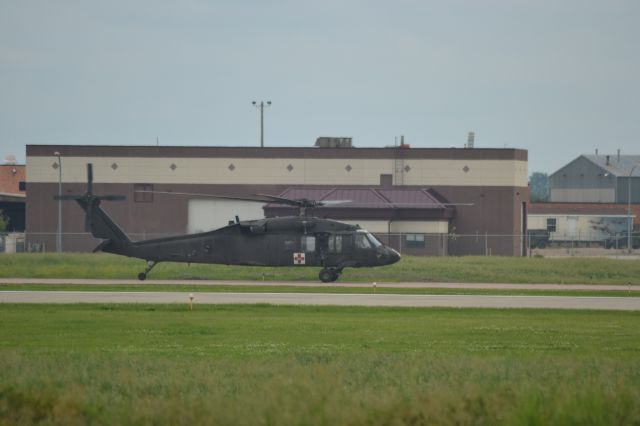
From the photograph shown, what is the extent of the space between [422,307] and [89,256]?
27728 millimetres

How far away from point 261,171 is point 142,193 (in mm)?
8562

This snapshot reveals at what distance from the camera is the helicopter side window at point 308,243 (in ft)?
151

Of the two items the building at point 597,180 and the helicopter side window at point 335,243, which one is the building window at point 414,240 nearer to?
the helicopter side window at point 335,243

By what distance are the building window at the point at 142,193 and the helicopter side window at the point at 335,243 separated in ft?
95.6

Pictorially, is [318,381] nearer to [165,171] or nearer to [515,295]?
[515,295]

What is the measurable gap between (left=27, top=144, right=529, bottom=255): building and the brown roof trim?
7 centimetres

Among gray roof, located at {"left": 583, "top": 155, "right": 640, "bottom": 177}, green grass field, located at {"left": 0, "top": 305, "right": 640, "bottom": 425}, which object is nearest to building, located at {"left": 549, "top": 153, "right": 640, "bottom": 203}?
gray roof, located at {"left": 583, "top": 155, "right": 640, "bottom": 177}

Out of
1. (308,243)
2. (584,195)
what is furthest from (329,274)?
(584,195)

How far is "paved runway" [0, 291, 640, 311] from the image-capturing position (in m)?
34.8

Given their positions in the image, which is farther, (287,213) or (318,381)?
(287,213)

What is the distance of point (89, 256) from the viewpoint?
185 ft

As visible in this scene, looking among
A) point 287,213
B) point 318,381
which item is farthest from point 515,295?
point 287,213

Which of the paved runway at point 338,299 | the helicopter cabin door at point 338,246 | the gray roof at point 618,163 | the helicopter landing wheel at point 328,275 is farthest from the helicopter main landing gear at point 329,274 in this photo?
the gray roof at point 618,163

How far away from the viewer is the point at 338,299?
1447 inches
